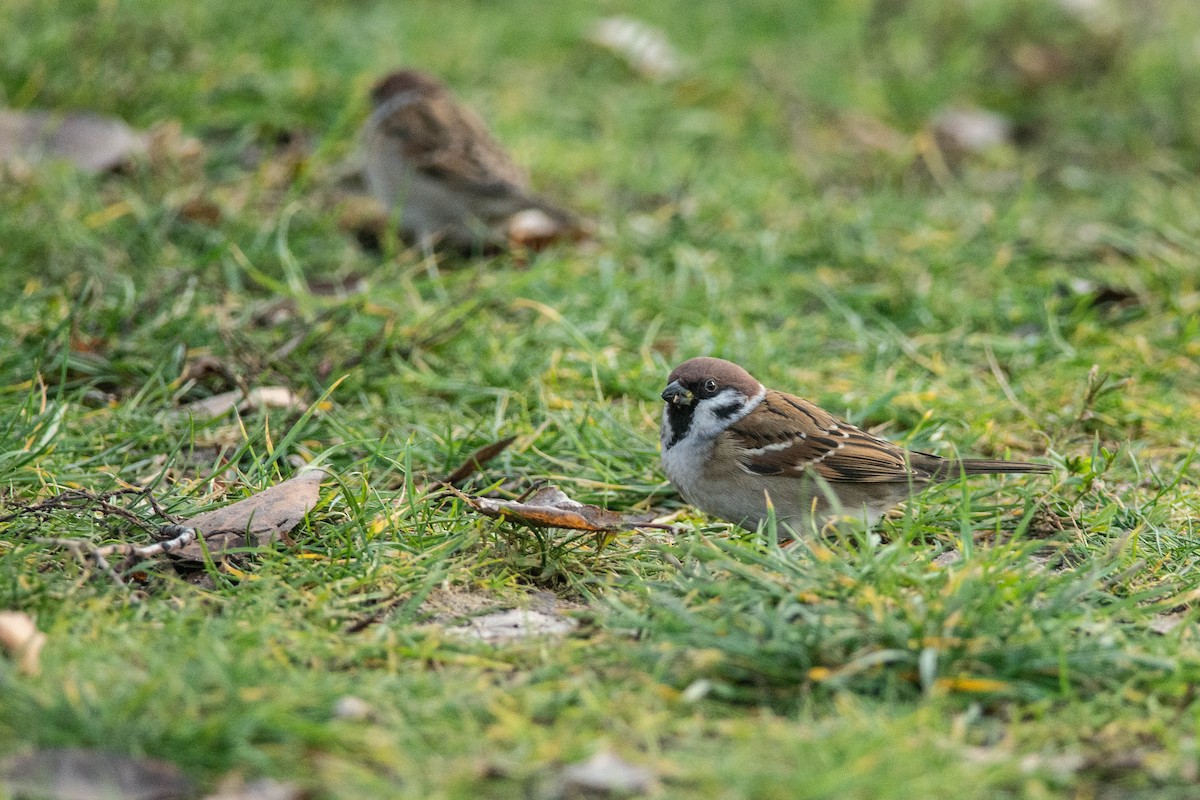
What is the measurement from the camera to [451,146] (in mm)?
7266

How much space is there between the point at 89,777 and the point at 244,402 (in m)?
2.41

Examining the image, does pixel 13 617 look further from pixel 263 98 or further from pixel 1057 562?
pixel 263 98

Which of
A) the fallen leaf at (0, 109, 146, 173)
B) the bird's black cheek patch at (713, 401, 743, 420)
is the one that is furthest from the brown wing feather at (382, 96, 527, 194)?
the bird's black cheek patch at (713, 401, 743, 420)

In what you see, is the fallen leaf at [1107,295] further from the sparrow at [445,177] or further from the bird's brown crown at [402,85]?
the bird's brown crown at [402,85]

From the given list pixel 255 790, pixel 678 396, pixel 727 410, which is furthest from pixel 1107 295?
pixel 255 790

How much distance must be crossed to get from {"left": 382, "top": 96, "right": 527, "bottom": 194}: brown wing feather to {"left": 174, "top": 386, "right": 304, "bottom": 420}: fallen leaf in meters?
2.31

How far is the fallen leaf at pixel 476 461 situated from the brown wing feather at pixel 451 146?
2.68m

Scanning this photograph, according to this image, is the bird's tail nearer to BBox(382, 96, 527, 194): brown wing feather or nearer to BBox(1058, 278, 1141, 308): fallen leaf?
BBox(1058, 278, 1141, 308): fallen leaf

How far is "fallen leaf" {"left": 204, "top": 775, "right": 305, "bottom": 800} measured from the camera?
2.70m

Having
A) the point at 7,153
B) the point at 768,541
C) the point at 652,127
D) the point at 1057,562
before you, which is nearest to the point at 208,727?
the point at 768,541

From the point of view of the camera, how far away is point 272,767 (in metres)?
2.77

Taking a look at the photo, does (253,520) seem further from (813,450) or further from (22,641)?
(813,450)

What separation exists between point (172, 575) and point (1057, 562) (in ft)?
8.27

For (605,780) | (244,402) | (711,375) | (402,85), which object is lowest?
Answer: (244,402)
